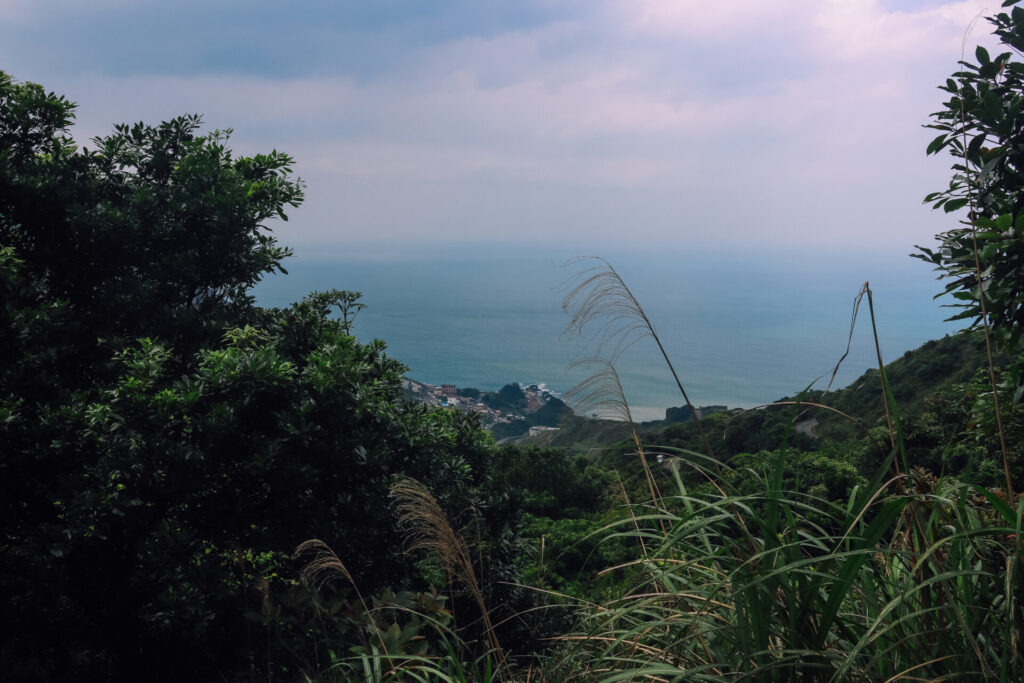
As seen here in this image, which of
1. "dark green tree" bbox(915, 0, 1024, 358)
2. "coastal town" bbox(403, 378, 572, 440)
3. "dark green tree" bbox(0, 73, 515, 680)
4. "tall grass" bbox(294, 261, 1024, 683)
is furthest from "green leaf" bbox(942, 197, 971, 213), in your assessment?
"coastal town" bbox(403, 378, 572, 440)

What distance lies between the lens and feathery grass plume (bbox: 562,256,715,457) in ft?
6.48

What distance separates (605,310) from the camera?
6.73 feet

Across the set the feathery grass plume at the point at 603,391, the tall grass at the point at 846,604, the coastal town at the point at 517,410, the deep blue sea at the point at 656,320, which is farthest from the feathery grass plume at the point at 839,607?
the coastal town at the point at 517,410

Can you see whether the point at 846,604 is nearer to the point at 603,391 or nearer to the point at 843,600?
the point at 843,600

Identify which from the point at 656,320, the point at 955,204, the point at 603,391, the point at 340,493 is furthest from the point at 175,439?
the point at 656,320

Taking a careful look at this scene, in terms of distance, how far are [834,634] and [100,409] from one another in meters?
3.90

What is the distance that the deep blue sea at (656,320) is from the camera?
4375cm

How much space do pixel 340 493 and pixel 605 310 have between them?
8.56 ft

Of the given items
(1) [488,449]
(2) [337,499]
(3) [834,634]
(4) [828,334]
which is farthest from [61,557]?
(4) [828,334]

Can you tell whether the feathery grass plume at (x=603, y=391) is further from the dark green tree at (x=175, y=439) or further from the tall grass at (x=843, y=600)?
the dark green tree at (x=175, y=439)

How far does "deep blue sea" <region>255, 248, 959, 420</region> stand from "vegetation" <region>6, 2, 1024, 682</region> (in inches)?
31.8

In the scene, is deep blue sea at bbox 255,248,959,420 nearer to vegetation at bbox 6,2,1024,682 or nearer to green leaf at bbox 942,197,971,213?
vegetation at bbox 6,2,1024,682

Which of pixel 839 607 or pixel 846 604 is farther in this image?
pixel 846 604

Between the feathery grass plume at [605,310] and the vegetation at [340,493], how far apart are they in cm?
1
